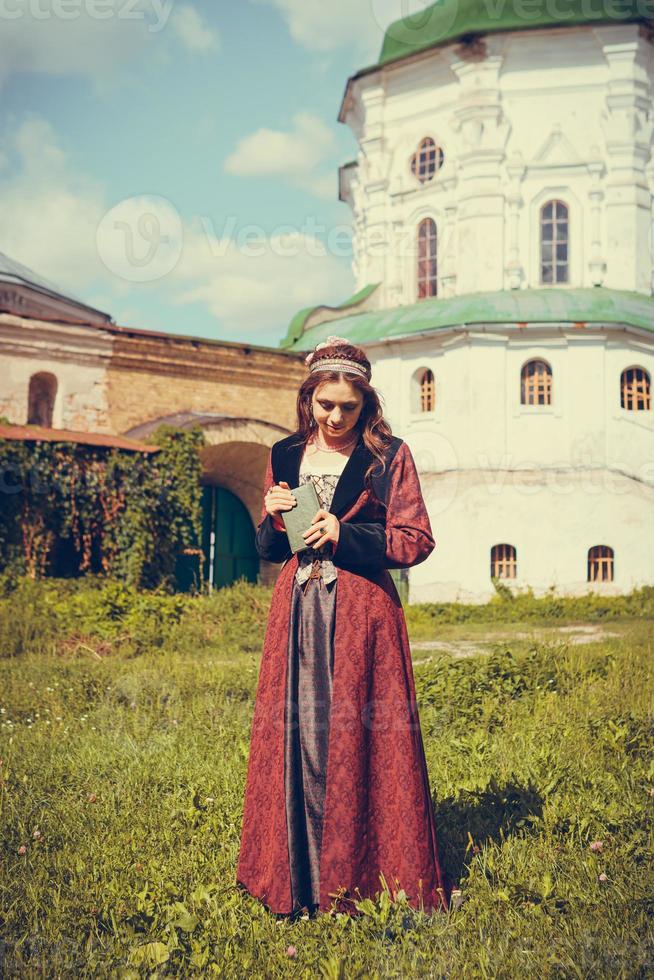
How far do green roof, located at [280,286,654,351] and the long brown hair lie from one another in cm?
1487

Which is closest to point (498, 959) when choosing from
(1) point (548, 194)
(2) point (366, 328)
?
(2) point (366, 328)

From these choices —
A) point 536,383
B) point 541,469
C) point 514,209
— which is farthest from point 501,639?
point 514,209

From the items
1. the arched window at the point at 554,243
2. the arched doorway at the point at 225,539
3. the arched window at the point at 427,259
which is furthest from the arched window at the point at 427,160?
the arched doorway at the point at 225,539

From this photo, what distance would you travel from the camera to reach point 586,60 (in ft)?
64.7

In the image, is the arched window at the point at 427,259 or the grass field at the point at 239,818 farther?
the arched window at the point at 427,259

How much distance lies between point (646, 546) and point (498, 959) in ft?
51.4

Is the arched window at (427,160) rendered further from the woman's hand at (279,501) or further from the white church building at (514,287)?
the woman's hand at (279,501)

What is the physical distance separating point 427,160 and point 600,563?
9.51 metres

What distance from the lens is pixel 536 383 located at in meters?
18.7

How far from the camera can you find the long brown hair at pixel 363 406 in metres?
3.79

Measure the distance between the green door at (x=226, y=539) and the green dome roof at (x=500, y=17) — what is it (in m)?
10.2

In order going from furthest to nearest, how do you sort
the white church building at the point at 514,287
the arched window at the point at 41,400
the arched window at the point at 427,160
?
1. the arched window at the point at 427,160
2. the white church building at the point at 514,287
3. the arched window at the point at 41,400

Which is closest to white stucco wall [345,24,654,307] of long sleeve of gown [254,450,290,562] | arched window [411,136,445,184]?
arched window [411,136,445,184]

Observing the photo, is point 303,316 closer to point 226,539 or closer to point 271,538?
point 226,539
